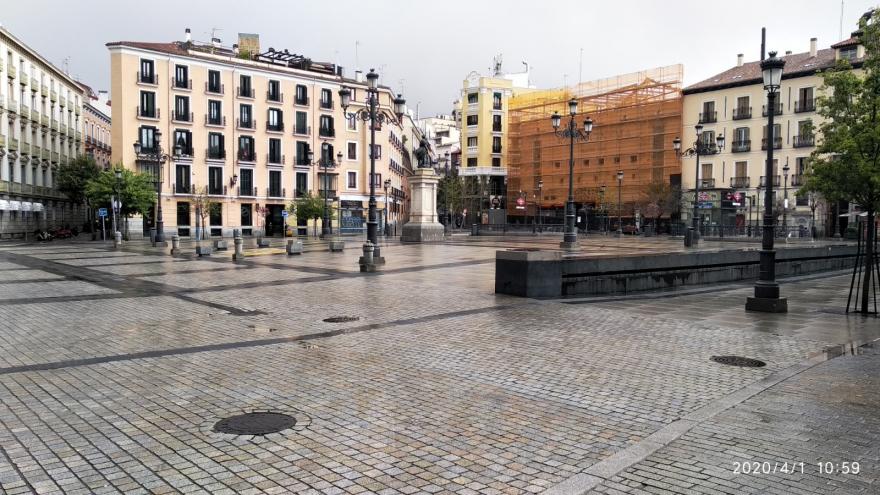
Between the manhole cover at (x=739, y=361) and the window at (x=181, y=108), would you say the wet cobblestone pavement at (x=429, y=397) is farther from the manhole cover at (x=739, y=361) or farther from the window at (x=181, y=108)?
the window at (x=181, y=108)

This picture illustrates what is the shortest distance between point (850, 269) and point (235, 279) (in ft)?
76.3

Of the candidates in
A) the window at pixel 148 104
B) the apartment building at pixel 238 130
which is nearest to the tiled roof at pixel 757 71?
the apartment building at pixel 238 130

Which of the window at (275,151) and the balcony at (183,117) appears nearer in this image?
the balcony at (183,117)

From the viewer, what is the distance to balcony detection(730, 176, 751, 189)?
5997 centimetres

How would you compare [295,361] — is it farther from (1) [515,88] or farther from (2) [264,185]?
(1) [515,88]

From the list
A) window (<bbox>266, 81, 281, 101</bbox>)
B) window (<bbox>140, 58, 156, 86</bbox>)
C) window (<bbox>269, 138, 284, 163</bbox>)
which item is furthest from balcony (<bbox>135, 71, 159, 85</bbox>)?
window (<bbox>269, 138, 284, 163</bbox>)

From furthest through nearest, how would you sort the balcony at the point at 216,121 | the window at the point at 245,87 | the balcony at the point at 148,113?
1. the window at the point at 245,87
2. the balcony at the point at 216,121
3. the balcony at the point at 148,113

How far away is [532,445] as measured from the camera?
16.2ft

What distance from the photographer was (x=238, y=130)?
2378 inches

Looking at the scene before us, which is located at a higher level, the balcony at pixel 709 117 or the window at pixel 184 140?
the balcony at pixel 709 117

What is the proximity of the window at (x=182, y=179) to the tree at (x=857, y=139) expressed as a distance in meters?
54.2

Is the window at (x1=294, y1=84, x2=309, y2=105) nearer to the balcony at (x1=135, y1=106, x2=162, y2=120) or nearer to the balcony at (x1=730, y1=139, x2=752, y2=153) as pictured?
the balcony at (x1=135, y1=106, x2=162, y2=120)

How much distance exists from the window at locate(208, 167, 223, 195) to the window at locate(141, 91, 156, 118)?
272 inches

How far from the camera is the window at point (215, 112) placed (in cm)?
5903
